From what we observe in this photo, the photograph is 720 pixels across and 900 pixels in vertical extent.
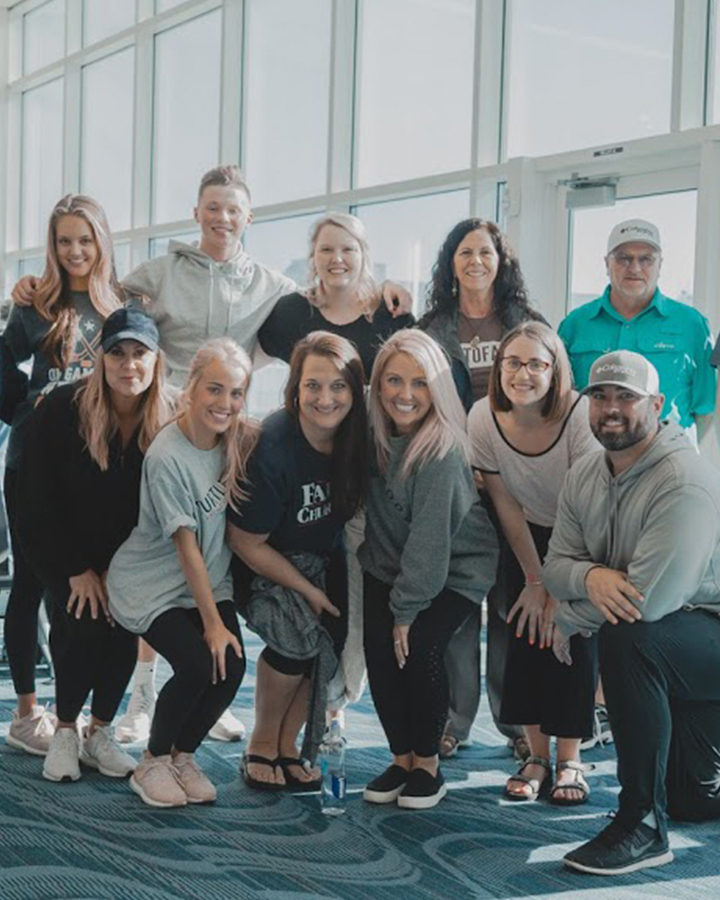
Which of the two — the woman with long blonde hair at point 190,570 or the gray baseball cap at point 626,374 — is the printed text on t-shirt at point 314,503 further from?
the gray baseball cap at point 626,374

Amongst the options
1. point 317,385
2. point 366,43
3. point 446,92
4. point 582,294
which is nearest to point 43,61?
point 366,43

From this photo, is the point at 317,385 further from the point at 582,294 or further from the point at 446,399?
the point at 582,294

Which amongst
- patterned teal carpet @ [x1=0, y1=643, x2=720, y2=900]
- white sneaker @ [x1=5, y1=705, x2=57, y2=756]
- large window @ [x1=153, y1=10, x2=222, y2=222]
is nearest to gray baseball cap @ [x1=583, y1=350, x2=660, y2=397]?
patterned teal carpet @ [x1=0, y1=643, x2=720, y2=900]

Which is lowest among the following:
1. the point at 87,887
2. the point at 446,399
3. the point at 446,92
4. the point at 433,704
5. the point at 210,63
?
the point at 87,887

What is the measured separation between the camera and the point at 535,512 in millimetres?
3604

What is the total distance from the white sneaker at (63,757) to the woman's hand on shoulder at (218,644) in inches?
20.2

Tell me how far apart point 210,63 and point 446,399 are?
5910 mm

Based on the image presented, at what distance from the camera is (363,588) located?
3.62 m

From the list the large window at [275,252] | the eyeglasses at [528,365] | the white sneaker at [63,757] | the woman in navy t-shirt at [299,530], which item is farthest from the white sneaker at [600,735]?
the large window at [275,252]

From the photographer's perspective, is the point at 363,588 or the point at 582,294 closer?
the point at 363,588

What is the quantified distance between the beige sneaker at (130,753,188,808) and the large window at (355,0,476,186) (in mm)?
3991

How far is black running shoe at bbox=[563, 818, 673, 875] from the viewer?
2922mm

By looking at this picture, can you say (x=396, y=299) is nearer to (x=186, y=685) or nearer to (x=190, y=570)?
(x=190, y=570)

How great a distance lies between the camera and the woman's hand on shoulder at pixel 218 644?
3422mm
